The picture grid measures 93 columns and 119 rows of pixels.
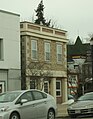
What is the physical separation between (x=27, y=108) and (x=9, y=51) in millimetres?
15847

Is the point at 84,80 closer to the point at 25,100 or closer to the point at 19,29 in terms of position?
the point at 19,29

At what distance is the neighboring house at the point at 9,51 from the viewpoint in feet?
110

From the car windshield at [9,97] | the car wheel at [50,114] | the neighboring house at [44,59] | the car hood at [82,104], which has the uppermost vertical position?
the neighboring house at [44,59]

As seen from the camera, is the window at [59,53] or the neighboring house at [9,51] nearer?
the neighboring house at [9,51]

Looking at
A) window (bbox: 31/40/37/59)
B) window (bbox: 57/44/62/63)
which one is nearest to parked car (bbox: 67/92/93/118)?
window (bbox: 31/40/37/59)

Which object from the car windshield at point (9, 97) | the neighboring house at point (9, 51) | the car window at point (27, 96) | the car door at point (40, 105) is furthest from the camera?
the neighboring house at point (9, 51)

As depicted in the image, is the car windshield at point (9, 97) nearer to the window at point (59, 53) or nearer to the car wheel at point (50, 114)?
the car wheel at point (50, 114)

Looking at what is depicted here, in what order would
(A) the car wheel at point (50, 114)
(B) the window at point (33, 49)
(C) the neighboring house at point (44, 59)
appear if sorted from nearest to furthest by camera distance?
(A) the car wheel at point (50, 114)
(C) the neighboring house at point (44, 59)
(B) the window at point (33, 49)

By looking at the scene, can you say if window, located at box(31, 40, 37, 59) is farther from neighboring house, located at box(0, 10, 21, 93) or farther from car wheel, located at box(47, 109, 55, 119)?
car wheel, located at box(47, 109, 55, 119)

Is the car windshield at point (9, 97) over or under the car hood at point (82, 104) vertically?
over

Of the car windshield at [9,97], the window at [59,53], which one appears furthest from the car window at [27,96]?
A: the window at [59,53]

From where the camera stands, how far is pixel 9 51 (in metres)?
34.2

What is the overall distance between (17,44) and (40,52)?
13.0ft

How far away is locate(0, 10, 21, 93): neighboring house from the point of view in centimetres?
3359
